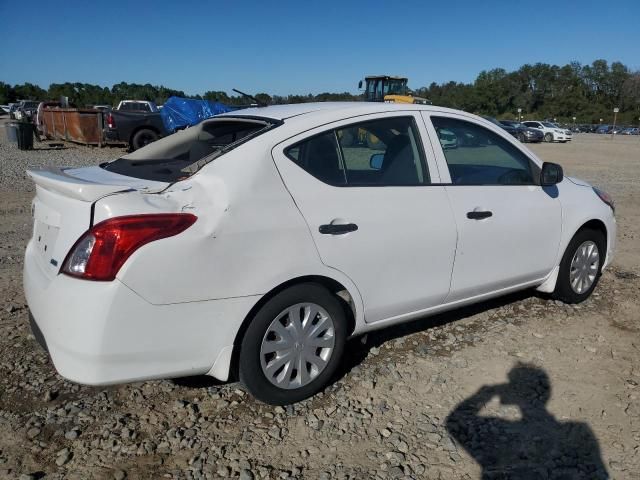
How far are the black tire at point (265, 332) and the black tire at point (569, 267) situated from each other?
2238 mm

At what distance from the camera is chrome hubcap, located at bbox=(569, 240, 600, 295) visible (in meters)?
4.47

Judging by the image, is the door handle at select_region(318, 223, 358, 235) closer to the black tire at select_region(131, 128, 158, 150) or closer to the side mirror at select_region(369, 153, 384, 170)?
the side mirror at select_region(369, 153, 384, 170)

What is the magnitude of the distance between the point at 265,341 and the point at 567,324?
2.67m

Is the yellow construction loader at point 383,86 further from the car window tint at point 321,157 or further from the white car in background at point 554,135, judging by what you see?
the car window tint at point 321,157

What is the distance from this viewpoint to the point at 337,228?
295cm

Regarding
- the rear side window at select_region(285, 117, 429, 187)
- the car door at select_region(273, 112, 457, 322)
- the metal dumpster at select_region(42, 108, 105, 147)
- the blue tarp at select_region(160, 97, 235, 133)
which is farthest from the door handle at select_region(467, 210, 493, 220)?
Answer: the metal dumpster at select_region(42, 108, 105, 147)

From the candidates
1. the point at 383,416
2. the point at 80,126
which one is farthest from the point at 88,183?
the point at 80,126

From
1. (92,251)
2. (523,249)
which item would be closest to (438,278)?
(523,249)

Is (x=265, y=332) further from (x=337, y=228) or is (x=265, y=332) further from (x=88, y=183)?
(x=88, y=183)

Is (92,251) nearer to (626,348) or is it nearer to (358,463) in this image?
(358,463)

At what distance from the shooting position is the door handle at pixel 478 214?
11.6 feet

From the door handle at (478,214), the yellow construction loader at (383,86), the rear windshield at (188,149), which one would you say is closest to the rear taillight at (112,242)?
the rear windshield at (188,149)

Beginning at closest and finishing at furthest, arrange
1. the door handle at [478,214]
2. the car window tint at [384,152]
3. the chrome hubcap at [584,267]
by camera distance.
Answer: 1. the car window tint at [384,152]
2. the door handle at [478,214]
3. the chrome hubcap at [584,267]

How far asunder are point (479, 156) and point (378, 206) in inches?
50.2
